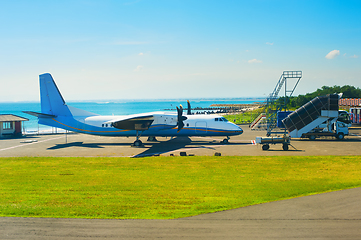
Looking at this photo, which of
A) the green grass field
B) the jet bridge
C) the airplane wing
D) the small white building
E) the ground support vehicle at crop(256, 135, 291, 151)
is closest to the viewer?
the green grass field

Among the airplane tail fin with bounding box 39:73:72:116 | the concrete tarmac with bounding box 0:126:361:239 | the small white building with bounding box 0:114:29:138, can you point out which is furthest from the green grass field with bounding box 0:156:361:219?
the small white building with bounding box 0:114:29:138

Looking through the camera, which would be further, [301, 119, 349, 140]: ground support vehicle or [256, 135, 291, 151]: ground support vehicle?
[301, 119, 349, 140]: ground support vehicle

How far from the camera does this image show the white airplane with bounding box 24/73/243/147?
32312mm

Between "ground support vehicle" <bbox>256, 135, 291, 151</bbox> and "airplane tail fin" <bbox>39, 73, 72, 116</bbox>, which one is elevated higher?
"airplane tail fin" <bbox>39, 73, 72, 116</bbox>

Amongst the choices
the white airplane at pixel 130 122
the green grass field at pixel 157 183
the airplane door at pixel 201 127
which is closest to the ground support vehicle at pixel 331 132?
the white airplane at pixel 130 122

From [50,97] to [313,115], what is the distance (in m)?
35.0

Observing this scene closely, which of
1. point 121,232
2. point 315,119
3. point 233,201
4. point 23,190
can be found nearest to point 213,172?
point 233,201

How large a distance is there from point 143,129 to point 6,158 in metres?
14.3

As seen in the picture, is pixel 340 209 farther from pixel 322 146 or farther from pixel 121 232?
pixel 322 146

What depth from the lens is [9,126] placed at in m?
42.0

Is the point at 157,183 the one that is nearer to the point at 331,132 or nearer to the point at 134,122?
the point at 134,122

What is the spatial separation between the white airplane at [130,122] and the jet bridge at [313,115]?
840 centimetres

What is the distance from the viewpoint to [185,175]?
18.2 meters

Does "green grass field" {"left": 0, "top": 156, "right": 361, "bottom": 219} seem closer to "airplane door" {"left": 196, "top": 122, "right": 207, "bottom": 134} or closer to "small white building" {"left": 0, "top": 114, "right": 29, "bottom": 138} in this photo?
"airplane door" {"left": 196, "top": 122, "right": 207, "bottom": 134}
